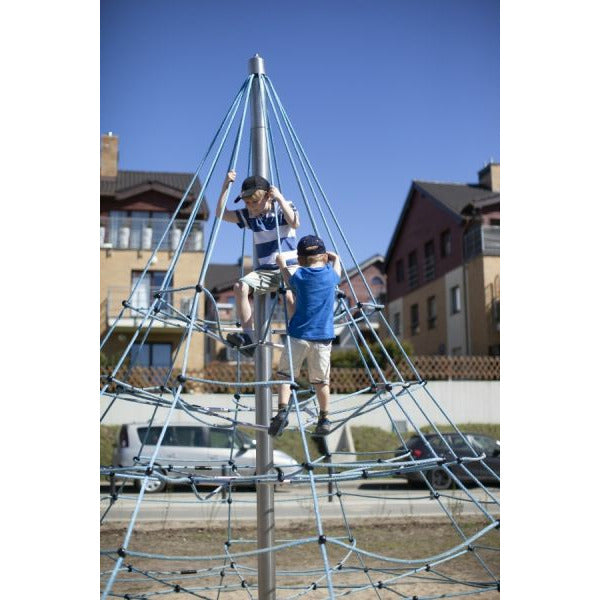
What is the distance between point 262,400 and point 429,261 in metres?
14.7

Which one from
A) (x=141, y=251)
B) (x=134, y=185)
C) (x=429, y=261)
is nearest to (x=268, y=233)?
(x=141, y=251)

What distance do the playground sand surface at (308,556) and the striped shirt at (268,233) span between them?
1.62 m

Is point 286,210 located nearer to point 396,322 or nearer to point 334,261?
point 334,261

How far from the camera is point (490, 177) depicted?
17047mm

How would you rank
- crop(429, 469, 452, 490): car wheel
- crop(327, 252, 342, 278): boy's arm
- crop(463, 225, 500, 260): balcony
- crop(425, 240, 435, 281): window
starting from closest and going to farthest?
1. crop(327, 252, 342, 278): boy's arm
2. crop(429, 469, 452, 490): car wheel
3. crop(463, 225, 500, 260): balcony
4. crop(425, 240, 435, 281): window

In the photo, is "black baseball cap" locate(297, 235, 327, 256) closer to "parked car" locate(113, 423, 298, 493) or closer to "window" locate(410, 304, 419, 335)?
"parked car" locate(113, 423, 298, 493)

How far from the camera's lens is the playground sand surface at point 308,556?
402 cm

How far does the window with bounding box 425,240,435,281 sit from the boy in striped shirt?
14125 mm

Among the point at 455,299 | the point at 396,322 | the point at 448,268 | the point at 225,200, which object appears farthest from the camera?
the point at 396,322

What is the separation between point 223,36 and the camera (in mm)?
3291

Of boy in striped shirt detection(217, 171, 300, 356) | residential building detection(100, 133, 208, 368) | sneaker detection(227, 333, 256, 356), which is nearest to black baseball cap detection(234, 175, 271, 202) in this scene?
boy in striped shirt detection(217, 171, 300, 356)

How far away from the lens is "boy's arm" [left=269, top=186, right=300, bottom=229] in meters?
2.71
